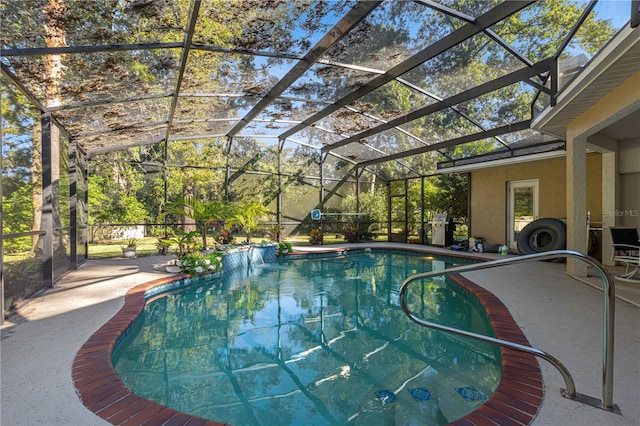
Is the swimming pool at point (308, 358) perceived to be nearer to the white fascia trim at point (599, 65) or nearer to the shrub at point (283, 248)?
the white fascia trim at point (599, 65)

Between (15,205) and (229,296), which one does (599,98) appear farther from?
(15,205)

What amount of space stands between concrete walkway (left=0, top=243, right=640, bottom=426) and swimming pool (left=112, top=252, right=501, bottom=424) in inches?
19.0

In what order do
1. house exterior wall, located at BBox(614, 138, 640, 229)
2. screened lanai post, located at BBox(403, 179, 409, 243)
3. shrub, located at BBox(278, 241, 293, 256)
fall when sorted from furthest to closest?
screened lanai post, located at BBox(403, 179, 409, 243) → shrub, located at BBox(278, 241, 293, 256) → house exterior wall, located at BBox(614, 138, 640, 229)

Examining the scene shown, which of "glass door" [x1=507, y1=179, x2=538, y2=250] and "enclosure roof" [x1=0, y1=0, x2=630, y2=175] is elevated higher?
"enclosure roof" [x1=0, y1=0, x2=630, y2=175]

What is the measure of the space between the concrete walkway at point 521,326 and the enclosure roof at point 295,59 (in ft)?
9.99

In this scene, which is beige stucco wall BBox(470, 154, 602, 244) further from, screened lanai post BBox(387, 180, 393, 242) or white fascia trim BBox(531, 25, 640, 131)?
white fascia trim BBox(531, 25, 640, 131)

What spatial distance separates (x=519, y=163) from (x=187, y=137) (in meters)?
10.3

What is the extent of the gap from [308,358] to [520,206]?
31.0ft

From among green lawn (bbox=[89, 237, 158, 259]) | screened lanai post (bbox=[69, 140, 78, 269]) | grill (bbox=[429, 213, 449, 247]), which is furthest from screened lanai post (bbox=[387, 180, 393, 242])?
screened lanai post (bbox=[69, 140, 78, 269])

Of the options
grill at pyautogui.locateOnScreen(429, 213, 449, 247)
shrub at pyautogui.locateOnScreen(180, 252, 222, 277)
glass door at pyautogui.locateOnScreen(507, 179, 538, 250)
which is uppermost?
glass door at pyautogui.locateOnScreen(507, 179, 538, 250)

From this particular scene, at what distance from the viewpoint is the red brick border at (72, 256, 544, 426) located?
185cm

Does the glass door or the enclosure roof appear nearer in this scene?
the enclosure roof

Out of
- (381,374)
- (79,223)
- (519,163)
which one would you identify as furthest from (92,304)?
(519,163)

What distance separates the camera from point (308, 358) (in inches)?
123
